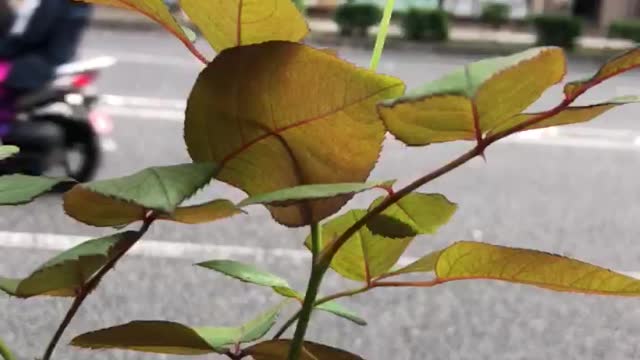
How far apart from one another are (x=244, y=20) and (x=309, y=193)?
0.18 ft

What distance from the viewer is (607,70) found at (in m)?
0.25

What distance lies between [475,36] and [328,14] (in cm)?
153

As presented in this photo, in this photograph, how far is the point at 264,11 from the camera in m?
0.28

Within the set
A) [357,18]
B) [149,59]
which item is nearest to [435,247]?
[149,59]

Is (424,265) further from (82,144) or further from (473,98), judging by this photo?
(82,144)

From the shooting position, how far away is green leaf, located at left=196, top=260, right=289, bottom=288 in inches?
12.0

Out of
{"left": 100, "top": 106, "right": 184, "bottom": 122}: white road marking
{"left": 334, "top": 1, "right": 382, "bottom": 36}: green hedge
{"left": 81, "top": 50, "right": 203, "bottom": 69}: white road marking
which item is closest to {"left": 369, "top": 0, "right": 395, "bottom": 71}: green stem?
{"left": 100, "top": 106, "right": 184, "bottom": 122}: white road marking

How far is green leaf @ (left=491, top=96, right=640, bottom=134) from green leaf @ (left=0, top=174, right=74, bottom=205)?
11cm

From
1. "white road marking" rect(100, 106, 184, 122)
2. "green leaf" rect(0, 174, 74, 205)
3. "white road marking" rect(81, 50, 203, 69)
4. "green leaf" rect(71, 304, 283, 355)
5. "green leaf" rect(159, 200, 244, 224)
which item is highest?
"green leaf" rect(0, 174, 74, 205)

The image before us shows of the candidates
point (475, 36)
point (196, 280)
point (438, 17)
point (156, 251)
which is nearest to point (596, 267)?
point (196, 280)

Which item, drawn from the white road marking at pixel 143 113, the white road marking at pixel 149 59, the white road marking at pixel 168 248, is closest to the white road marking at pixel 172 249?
the white road marking at pixel 168 248

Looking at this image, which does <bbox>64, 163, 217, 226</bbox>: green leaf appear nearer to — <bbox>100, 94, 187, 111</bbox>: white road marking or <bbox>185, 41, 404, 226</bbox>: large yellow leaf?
<bbox>185, 41, 404, 226</bbox>: large yellow leaf

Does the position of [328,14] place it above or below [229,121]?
below

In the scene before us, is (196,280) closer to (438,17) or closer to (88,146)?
(88,146)
